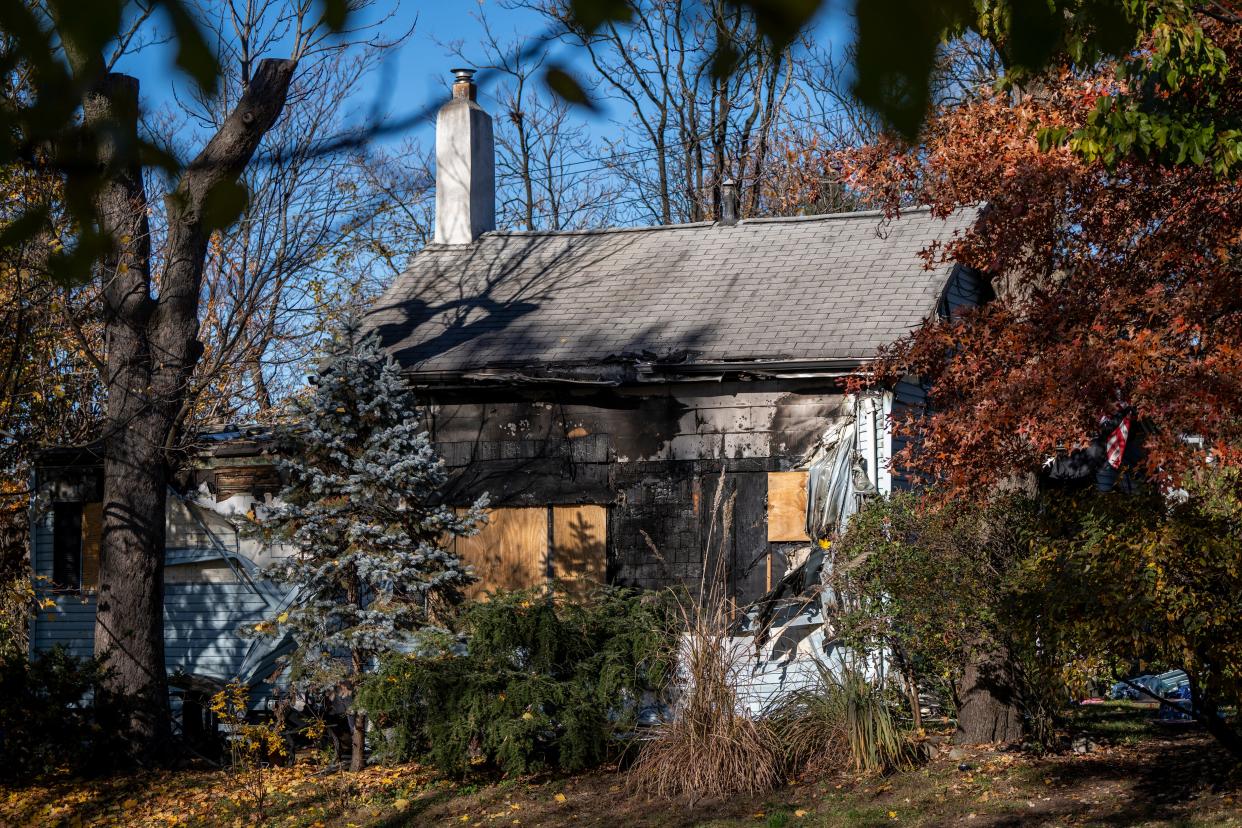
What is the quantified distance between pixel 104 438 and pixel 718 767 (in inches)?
233

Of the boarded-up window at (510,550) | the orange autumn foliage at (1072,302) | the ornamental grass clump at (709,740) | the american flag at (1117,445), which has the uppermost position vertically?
the orange autumn foliage at (1072,302)

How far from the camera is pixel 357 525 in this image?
10211mm

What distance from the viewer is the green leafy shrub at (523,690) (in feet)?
29.4

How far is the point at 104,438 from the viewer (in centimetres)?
1087

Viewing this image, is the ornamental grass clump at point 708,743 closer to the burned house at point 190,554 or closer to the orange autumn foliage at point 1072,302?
the orange autumn foliage at point 1072,302

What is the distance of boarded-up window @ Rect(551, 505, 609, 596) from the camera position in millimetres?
12430

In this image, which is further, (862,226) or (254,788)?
(862,226)

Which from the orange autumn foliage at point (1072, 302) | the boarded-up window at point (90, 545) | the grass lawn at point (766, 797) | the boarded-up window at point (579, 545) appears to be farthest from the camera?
the boarded-up window at point (90, 545)

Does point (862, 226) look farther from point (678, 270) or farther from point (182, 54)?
point (182, 54)

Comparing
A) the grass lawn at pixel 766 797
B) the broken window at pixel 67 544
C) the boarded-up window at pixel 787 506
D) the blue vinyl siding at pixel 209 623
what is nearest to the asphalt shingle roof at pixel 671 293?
the boarded-up window at pixel 787 506

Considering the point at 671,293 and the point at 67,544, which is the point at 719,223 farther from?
the point at 67,544

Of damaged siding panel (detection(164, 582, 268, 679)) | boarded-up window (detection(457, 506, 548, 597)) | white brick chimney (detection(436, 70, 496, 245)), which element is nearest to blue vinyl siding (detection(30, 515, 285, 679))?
damaged siding panel (detection(164, 582, 268, 679))

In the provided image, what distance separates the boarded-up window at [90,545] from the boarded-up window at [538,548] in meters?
4.11

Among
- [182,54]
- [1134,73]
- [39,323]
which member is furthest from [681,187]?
[182,54]
